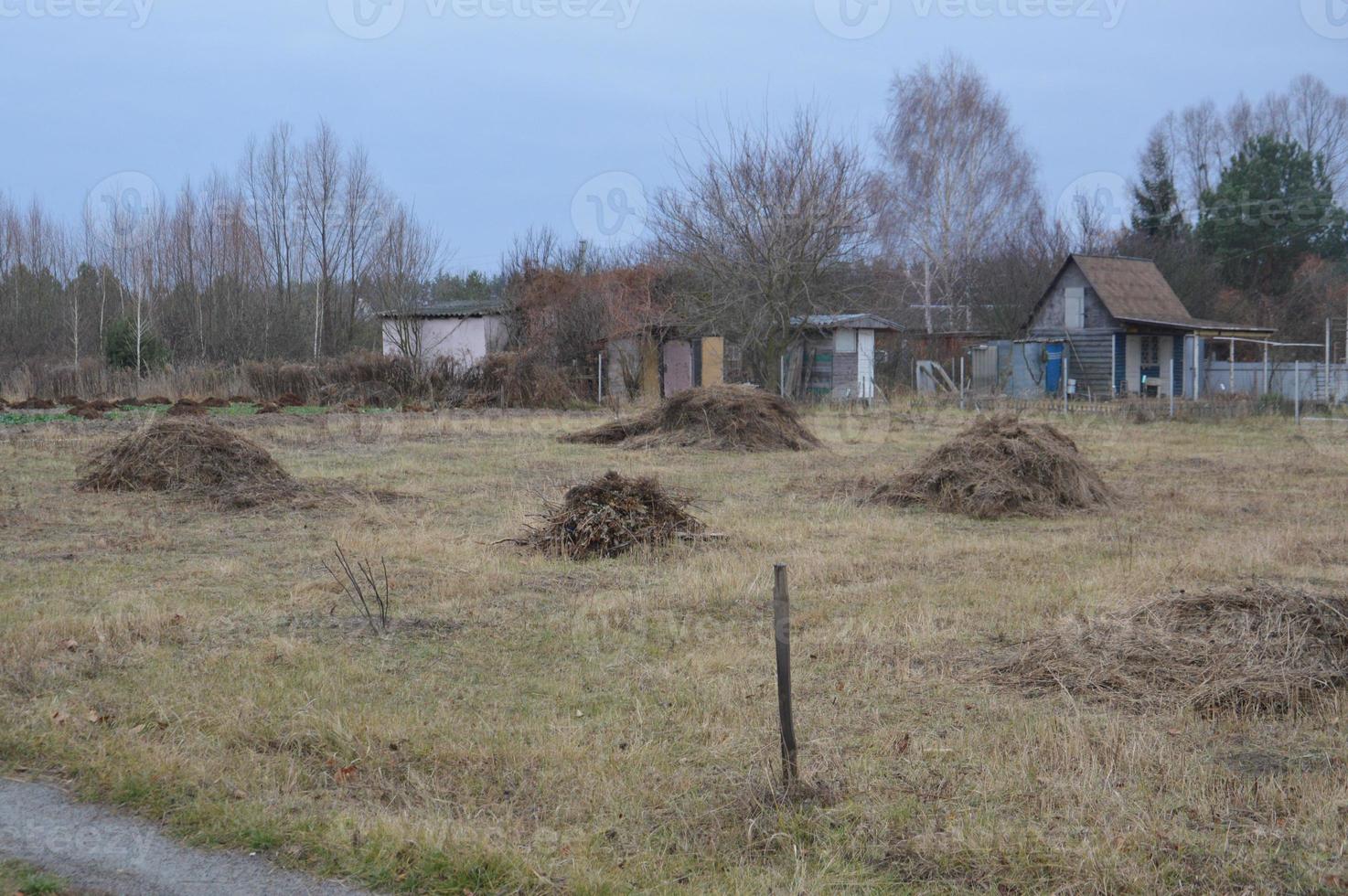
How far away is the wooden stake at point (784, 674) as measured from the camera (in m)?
4.03

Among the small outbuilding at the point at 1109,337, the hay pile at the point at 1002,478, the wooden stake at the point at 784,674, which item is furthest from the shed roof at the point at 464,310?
the wooden stake at the point at 784,674

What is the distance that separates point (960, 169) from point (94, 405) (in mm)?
35793

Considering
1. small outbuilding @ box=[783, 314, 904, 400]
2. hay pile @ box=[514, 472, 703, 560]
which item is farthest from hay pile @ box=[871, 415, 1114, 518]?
small outbuilding @ box=[783, 314, 904, 400]

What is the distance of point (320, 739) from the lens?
4773mm

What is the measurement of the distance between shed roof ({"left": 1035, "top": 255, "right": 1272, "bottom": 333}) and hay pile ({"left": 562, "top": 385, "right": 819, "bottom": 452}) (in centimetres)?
2197

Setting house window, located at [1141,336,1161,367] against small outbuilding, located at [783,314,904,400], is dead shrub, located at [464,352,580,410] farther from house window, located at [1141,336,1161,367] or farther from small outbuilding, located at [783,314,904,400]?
house window, located at [1141,336,1161,367]

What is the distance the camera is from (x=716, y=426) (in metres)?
20.0

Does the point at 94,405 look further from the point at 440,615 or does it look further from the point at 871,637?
the point at 871,637

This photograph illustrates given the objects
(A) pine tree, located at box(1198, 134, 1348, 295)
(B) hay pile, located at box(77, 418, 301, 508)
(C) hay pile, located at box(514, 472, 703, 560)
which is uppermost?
(A) pine tree, located at box(1198, 134, 1348, 295)

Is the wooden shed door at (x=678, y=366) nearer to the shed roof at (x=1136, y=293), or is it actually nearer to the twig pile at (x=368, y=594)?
the shed roof at (x=1136, y=293)

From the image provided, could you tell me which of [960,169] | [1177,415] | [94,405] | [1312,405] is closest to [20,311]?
[94,405]

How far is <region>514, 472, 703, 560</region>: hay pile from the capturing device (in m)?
9.41

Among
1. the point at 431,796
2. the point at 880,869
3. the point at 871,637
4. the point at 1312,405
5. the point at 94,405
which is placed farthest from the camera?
the point at 1312,405

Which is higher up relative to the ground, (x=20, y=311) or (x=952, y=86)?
(x=952, y=86)
